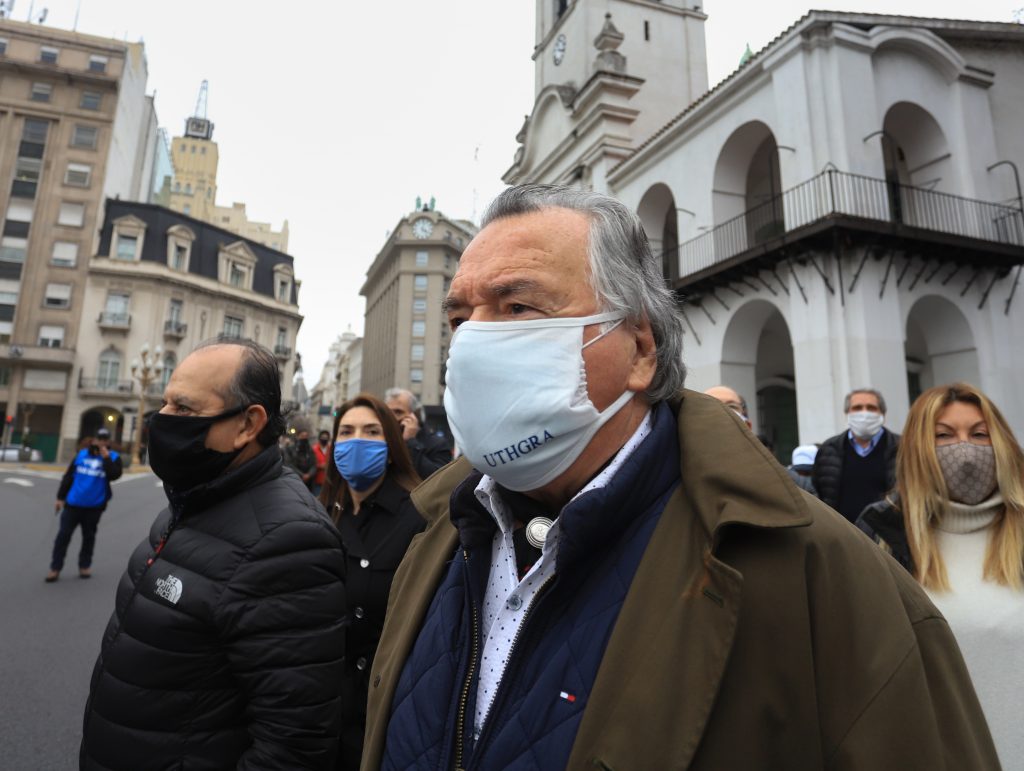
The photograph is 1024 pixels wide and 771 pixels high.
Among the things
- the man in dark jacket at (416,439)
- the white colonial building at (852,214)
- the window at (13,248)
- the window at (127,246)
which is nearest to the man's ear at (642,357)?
the man in dark jacket at (416,439)

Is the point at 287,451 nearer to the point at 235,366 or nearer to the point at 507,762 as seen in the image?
the point at 235,366

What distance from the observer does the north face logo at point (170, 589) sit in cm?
187

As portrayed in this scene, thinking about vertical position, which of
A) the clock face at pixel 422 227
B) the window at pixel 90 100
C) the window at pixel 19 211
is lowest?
the window at pixel 19 211

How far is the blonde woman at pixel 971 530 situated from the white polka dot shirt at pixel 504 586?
5.87 ft

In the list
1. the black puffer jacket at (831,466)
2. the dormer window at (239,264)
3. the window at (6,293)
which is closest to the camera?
the black puffer jacket at (831,466)

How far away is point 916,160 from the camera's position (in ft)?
42.1

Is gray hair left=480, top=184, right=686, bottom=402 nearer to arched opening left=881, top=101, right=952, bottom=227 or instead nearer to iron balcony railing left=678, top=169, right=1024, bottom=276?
iron balcony railing left=678, top=169, right=1024, bottom=276

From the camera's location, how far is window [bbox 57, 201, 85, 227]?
42375mm

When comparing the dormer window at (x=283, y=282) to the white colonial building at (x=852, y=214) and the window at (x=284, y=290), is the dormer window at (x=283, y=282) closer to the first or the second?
the window at (x=284, y=290)

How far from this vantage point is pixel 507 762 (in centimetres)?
108

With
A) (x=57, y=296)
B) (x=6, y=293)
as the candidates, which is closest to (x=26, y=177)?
(x=6, y=293)

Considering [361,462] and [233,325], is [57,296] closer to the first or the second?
[233,325]

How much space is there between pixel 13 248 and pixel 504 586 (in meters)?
54.8

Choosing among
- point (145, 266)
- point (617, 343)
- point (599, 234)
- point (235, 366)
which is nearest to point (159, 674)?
point (235, 366)
